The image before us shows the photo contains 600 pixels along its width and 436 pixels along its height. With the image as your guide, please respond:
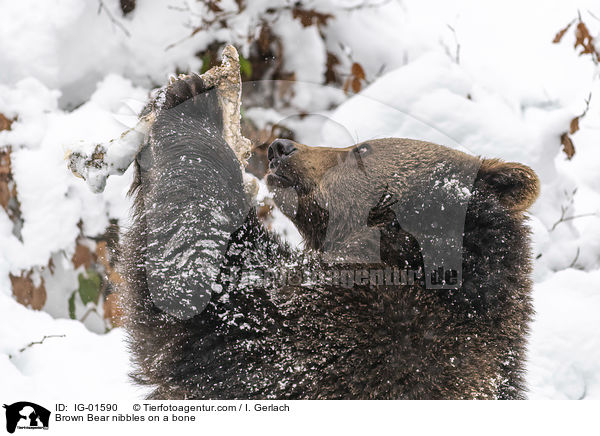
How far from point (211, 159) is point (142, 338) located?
2.55 feet

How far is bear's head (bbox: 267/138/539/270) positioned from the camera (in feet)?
6.90

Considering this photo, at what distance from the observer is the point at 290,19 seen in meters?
3.77

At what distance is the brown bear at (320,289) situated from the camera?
202 centimetres

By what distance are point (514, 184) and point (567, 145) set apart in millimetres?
1742

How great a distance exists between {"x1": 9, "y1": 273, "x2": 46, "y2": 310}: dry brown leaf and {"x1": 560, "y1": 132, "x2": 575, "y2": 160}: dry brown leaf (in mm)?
3719

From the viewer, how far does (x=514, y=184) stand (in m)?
2.11

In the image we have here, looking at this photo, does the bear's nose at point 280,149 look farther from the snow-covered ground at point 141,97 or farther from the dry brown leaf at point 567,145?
the dry brown leaf at point 567,145

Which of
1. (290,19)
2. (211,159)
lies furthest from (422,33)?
(211,159)

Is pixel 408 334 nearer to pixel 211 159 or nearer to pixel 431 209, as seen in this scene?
pixel 431 209

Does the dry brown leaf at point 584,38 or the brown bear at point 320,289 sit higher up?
the dry brown leaf at point 584,38

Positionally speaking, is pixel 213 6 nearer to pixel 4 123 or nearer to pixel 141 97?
pixel 141 97

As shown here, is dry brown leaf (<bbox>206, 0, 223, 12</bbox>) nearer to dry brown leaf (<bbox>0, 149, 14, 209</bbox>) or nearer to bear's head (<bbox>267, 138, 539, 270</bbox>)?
bear's head (<bbox>267, 138, 539, 270</bbox>)

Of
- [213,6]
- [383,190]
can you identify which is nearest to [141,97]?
[213,6]

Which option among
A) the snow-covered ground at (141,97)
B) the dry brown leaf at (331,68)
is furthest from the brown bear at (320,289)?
the dry brown leaf at (331,68)
